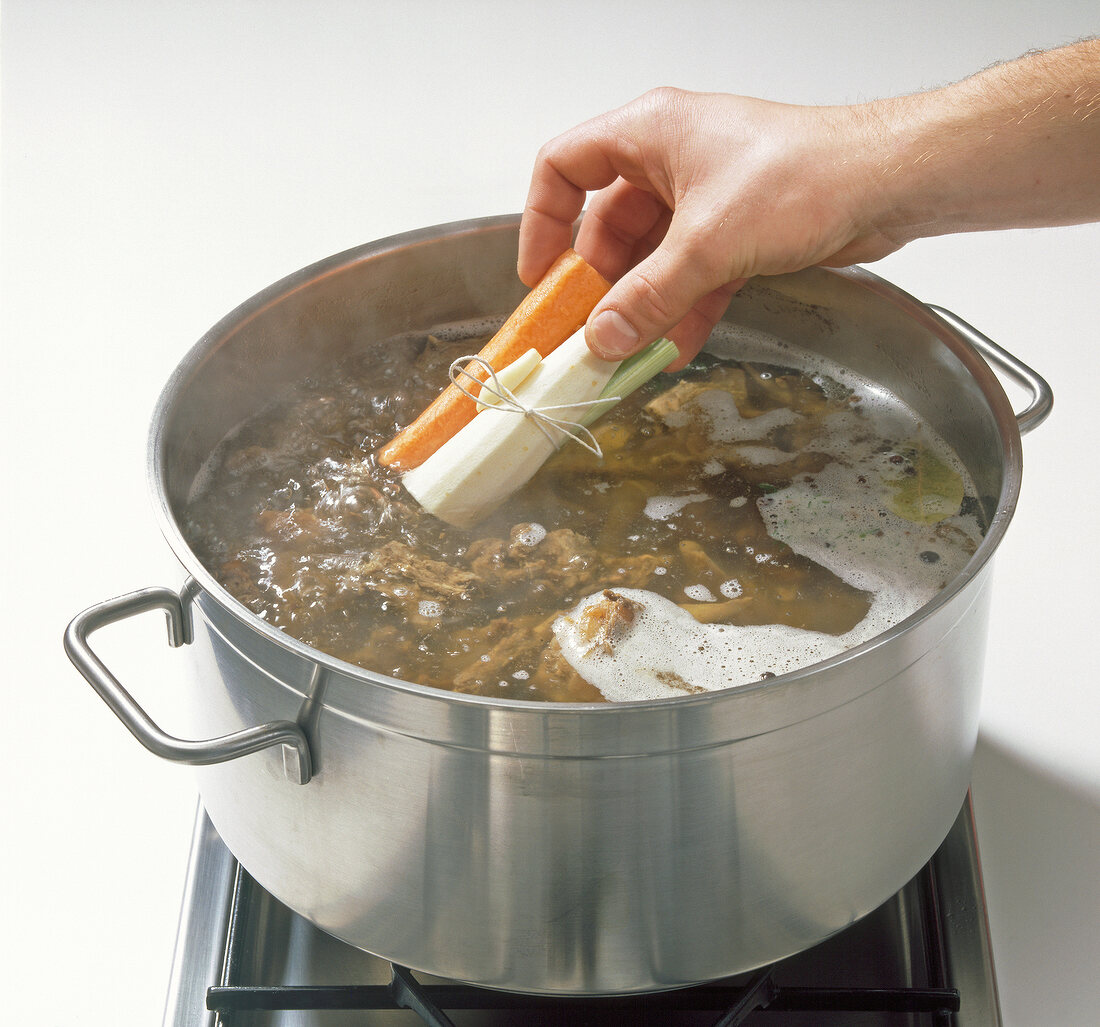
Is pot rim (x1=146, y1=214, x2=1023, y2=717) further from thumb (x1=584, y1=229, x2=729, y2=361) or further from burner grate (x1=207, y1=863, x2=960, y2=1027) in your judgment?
burner grate (x1=207, y1=863, x2=960, y2=1027)

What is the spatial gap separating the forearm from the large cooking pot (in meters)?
0.23

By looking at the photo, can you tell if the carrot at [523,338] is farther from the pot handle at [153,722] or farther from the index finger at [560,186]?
the pot handle at [153,722]

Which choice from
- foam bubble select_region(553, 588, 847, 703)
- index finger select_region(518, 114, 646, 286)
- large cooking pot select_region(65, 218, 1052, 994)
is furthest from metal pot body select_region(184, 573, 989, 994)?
index finger select_region(518, 114, 646, 286)

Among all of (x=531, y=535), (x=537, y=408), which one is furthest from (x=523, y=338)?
(x=531, y=535)

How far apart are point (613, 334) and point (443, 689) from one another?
1.71ft

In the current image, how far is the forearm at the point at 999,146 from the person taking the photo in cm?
121

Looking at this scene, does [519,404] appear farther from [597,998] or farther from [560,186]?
[597,998]

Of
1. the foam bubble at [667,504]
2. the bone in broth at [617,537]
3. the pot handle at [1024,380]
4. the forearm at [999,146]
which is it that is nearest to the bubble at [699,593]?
the bone in broth at [617,537]

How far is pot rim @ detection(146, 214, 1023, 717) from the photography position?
853 millimetres

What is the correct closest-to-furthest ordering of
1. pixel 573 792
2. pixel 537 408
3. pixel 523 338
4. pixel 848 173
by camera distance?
→ pixel 573 792, pixel 848 173, pixel 537 408, pixel 523 338

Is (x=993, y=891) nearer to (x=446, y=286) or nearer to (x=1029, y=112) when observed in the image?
(x=1029, y=112)

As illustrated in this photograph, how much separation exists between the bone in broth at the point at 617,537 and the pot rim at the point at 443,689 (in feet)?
0.51

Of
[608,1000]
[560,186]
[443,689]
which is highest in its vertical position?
[560,186]

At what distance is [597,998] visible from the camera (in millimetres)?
1223
